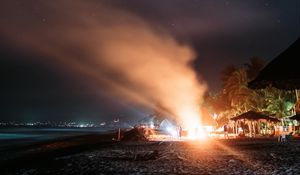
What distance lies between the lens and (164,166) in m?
14.5

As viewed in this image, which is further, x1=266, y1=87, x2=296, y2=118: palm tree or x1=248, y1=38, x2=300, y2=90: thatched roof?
x1=266, y1=87, x2=296, y2=118: palm tree

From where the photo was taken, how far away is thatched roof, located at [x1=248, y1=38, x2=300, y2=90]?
5.02m

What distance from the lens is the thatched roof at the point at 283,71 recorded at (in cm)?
502

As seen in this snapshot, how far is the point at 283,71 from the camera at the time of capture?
5109 millimetres

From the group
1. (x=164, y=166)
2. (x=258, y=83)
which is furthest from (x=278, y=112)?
(x=258, y=83)

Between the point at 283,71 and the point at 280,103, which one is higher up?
the point at 280,103

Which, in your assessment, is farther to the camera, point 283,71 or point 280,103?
point 280,103

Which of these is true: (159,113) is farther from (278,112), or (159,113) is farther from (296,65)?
(296,65)

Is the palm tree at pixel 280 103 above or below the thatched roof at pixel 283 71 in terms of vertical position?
above

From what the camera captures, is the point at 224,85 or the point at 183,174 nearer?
the point at 183,174

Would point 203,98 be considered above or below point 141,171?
above

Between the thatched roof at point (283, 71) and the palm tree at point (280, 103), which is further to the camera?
the palm tree at point (280, 103)

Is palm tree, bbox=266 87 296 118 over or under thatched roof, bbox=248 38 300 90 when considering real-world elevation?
over

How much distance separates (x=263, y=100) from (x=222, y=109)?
67.5 feet
